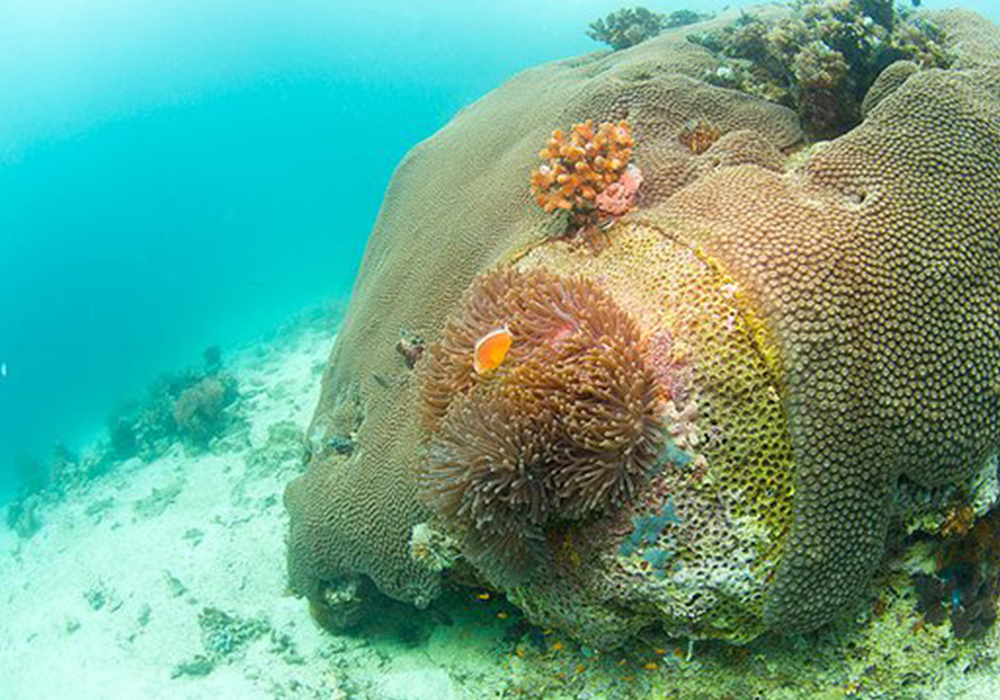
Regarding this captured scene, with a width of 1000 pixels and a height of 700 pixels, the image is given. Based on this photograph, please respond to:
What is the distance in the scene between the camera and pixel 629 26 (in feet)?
33.8

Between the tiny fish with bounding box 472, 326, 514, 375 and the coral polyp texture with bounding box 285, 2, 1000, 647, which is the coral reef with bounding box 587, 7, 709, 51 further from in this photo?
the tiny fish with bounding box 472, 326, 514, 375

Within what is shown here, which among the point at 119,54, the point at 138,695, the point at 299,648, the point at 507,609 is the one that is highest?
the point at 119,54

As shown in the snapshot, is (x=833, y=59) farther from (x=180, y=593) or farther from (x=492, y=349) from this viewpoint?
(x=180, y=593)

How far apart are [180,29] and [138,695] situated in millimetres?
150219

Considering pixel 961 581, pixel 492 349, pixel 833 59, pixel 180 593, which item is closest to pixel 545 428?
pixel 492 349

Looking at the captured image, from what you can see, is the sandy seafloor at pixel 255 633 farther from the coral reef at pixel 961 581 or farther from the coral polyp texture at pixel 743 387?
the coral polyp texture at pixel 743 387

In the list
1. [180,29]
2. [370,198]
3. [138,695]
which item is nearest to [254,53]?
[180,29]

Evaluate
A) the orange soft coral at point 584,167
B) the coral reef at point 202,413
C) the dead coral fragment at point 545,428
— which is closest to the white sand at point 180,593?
the coral reef at point 202,413

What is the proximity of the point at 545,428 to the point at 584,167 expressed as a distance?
2.12m

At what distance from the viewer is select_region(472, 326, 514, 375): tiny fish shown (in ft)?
10.8

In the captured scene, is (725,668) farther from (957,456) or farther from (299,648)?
(299,648)

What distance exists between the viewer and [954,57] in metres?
4.91

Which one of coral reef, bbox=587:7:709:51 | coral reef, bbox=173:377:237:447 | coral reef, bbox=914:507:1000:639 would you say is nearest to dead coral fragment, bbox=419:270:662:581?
coral reef, bbox=914:507:1000:639

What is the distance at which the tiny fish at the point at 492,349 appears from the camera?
129 inches
